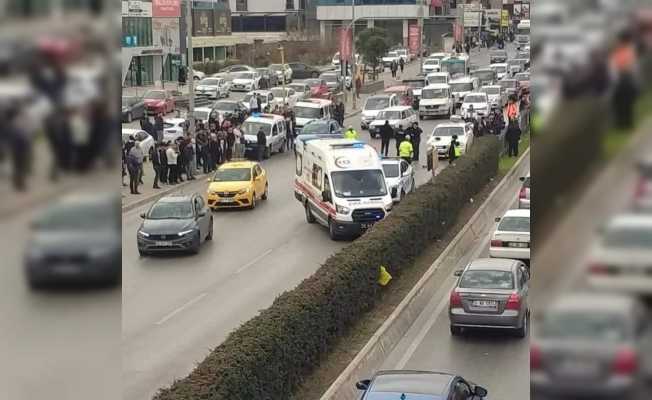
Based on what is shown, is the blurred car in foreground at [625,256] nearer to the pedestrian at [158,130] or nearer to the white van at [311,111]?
the pedestrian at [158,130]

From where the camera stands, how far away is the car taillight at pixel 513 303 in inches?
622

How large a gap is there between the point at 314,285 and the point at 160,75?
1474 inches

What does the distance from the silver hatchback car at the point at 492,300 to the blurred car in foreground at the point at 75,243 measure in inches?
518

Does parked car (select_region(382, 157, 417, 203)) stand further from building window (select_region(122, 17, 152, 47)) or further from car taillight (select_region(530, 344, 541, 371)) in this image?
car taillight (select_region(530, 344, 541, 371))

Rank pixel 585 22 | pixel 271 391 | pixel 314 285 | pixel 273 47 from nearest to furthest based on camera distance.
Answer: pixel 585 22, pixel 271 391, pixel 314 285, pixel 273 47

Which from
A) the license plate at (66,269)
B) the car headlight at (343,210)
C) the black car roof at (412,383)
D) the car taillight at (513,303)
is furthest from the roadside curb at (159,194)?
the license plate at (66,269)

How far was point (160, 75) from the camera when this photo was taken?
167ft

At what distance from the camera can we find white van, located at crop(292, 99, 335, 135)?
4312 centimetres

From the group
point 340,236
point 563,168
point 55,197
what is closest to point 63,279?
point 55,197

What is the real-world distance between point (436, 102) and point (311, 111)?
8745 millimetres

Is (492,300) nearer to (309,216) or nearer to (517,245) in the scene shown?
(517,245)

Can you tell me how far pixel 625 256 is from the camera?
7.16ft

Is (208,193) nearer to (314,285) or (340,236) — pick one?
(340,236)

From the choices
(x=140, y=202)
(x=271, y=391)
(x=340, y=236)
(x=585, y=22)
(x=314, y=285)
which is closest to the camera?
(x=585, y=22)
